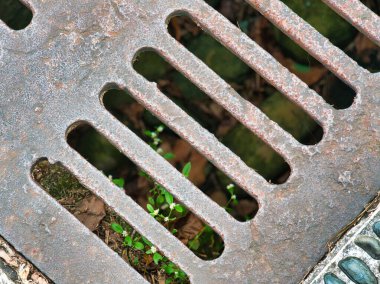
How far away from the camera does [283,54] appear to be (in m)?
2.29

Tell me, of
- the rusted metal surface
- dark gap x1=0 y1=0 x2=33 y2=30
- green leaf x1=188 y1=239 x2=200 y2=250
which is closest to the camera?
the rusted metal surface

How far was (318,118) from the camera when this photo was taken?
169 cm

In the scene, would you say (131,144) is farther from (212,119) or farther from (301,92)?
(212,119)

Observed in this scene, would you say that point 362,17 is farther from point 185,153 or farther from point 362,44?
point 185,153

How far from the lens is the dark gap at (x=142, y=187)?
6.68 feet

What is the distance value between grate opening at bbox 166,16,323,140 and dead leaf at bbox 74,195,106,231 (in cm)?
59

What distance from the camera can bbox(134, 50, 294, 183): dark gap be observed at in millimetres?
2148

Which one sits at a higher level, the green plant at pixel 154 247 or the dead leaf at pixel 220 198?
the dead leaf at pixel 220 198

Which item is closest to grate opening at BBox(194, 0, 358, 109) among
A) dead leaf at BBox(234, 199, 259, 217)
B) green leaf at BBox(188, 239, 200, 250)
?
dead leaf at BBox(234, 199, 259, 217)

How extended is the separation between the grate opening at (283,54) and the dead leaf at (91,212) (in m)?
0.70

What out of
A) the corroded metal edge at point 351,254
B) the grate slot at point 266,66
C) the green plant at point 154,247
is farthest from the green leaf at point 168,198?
the corroded metal edge at point 351,254

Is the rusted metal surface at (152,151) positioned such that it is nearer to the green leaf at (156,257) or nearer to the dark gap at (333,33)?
the green leaf at (156,257)

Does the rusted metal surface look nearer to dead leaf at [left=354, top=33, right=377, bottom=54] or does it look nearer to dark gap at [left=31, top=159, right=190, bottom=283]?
dark gap at [left=31, top=159, right=190, bottom=283]

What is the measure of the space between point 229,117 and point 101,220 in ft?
2.16
